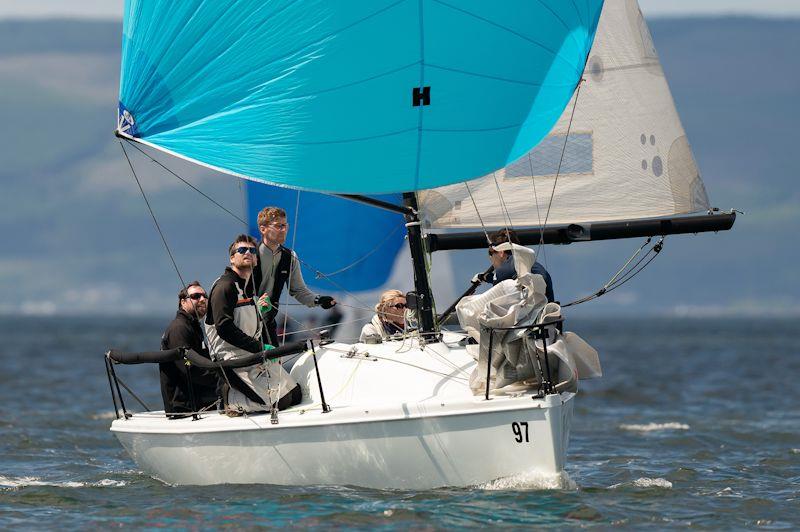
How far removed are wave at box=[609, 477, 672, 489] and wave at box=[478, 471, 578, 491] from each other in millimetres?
2003

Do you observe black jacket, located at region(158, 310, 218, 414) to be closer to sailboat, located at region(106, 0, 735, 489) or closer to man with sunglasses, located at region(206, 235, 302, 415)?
sailboat, located at region(106, 0, 735, 489)

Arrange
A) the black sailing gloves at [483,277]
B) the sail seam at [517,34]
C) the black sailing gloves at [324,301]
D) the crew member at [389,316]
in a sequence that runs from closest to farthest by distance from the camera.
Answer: the sail seam at [517,34], the black sailing gloves at [324,301], the black sailing gloves at [483,277], the crew member at [389,316]

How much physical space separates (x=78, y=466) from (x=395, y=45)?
20.2 feet

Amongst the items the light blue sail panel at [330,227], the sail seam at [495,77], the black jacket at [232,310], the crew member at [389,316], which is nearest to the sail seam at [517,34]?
the sail seam at [495,77]

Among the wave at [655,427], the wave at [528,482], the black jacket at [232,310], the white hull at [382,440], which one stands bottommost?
the wave at [655,427]

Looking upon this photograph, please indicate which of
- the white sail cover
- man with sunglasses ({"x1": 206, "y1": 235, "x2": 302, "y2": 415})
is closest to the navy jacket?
man with sunglasses ({"x1": 206, "y1": 235, "x2": 302, "y2": 415})

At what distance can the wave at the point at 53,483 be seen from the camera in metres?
12.2

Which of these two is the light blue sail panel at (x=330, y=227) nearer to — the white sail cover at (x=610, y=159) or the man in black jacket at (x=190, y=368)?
the white sail cover at (x=610, y=159)

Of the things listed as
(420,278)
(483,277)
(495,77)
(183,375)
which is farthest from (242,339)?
(495,77)

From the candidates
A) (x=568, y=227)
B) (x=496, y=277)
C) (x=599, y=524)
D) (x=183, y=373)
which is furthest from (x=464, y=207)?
(x=599, y=524)

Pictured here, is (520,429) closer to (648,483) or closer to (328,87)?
(648,483)

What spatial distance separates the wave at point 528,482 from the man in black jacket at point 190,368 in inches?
112

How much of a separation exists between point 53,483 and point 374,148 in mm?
4576

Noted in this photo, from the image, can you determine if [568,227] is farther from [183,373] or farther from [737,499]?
[183,373]
